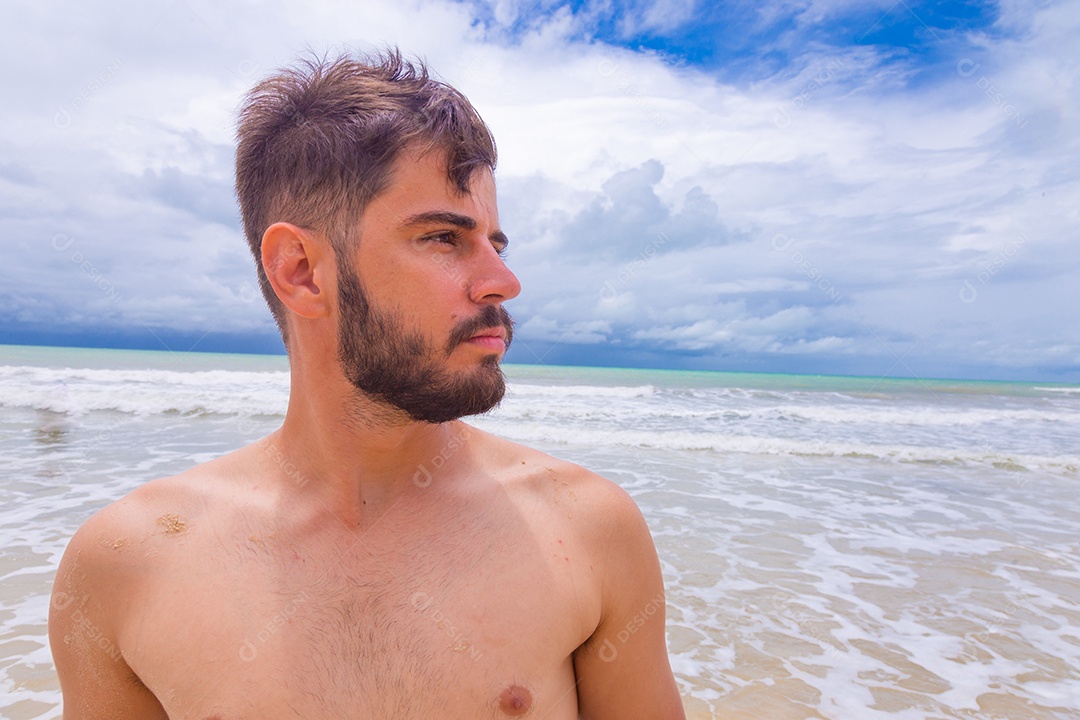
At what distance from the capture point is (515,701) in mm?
1685

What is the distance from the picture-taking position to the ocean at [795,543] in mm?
3627

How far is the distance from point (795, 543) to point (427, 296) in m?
5.40

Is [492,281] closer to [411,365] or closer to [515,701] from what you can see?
[411,365]

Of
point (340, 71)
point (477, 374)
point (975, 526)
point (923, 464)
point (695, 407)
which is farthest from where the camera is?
point (695, 407)

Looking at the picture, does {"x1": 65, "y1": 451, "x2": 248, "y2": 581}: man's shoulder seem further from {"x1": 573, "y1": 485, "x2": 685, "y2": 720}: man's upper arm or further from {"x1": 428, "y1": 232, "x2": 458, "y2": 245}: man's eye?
{"x1": 573, "y1": 485, "x2": 685, "y2": 720}: man's upper arm

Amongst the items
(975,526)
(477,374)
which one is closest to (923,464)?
(975,526)

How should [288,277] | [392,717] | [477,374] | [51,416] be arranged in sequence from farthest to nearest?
[51,416], [288,277], [477,374], [392,717]

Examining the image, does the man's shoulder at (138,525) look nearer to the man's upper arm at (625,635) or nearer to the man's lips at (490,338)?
the man's lips at (490,338)

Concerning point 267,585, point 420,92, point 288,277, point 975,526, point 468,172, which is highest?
point 420,92

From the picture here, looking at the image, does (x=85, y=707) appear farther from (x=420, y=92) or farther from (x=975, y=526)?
(x=975, y=526)

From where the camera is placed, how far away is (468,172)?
6.11 feet

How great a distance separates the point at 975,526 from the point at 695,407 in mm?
11719

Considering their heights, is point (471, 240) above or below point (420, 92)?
below

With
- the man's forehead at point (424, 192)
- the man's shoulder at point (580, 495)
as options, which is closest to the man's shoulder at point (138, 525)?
the man's shoulder at point (580, 495)
